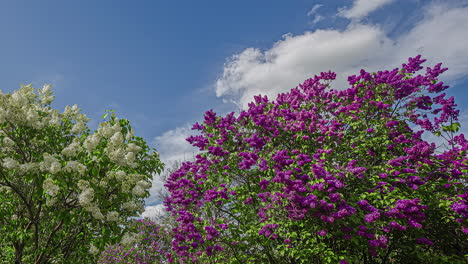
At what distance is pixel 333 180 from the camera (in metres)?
6.32

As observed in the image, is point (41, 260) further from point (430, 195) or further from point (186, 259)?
point (430, 195)

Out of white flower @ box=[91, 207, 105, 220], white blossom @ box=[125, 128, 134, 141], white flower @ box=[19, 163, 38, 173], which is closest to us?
white flower @ box=[91, 207, 105, 220]

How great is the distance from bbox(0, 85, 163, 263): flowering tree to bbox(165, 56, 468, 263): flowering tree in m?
2.79

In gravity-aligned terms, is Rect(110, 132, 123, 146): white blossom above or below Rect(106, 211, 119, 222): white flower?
above

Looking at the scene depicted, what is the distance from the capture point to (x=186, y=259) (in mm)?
11805

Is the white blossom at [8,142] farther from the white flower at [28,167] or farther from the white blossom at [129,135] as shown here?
the white blossom at [129,135]

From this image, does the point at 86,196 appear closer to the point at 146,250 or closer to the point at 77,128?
the point at 77,128

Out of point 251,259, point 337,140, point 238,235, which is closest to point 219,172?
point 238,235

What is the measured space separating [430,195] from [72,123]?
29.0 feet

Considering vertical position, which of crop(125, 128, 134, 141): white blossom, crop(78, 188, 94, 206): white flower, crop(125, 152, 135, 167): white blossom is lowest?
crop(78, 188, 94, 206): white flower

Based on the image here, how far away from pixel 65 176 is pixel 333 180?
5.16 meters

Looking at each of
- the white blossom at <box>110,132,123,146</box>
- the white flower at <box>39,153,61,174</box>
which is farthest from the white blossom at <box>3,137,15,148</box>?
the white blossom at <box>110,132,123,146</box>

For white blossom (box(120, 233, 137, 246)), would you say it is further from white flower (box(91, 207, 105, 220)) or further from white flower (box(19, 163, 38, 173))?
white flower (box(19, 163, 38, 173))

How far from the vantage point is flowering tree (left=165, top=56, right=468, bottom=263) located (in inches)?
256
